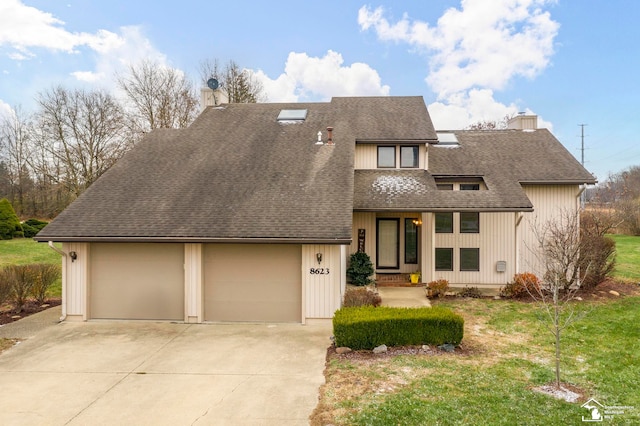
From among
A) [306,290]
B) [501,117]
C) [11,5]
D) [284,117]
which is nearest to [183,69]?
[11,5]

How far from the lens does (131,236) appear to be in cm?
970

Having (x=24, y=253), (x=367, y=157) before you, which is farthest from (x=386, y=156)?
(x=24, y=253)

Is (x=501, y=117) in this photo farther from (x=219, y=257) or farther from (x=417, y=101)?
(x=219, y=257)

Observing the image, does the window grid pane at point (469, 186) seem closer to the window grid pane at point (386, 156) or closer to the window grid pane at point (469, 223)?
the window grid pane at point (469, 223)

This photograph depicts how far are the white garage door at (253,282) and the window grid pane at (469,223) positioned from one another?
7161mm

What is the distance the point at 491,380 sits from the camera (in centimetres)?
618

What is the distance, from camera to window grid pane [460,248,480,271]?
44.8 ft

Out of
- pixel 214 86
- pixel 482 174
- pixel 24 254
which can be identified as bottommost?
pixel 24 254

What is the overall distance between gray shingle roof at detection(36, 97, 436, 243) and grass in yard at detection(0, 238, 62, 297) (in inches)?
274

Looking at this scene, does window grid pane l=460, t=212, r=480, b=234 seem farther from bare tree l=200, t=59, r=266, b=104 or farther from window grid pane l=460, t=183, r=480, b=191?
bare tree l=200, t=59, r=266, b=104

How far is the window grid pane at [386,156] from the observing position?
1502cm

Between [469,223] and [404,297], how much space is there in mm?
→ 4231

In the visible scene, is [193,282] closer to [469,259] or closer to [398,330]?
[398,330]

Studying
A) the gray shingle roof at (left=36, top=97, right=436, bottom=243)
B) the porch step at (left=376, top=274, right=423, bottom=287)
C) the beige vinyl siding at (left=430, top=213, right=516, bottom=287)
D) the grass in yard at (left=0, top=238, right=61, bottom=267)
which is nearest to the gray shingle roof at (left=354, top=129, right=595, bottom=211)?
the beige vinyl siding at (left=430, top=213, right=516, bottom=287)
